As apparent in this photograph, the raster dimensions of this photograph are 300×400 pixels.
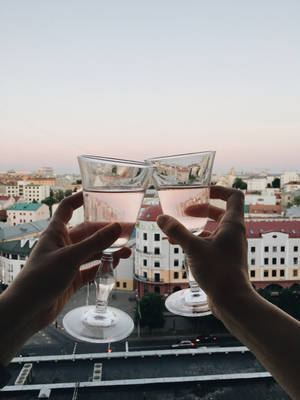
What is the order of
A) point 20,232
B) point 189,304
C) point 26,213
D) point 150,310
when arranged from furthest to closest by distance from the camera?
point 26,213 → point 20,232 → point 150,310 → point 189,304

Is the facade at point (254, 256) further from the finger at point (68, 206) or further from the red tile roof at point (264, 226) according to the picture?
the finger at point (68, 206)

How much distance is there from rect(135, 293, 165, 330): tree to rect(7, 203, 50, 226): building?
6.93m

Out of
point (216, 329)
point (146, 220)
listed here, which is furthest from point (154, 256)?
point (216, 329)

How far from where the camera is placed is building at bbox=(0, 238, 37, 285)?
7547 mm

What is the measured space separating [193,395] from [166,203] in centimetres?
436

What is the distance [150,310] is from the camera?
5.90m

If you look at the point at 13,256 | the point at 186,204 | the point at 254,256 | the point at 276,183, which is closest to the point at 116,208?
the point at 186,204

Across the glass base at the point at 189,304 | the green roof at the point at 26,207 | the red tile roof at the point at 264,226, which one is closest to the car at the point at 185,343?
the red tile roof at the point at 264,226

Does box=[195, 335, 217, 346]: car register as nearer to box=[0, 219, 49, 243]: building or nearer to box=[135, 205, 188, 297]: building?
box=[135, 205, 188, 297]: building

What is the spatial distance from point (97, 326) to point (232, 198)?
0.30m

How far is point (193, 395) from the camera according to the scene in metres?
4.31

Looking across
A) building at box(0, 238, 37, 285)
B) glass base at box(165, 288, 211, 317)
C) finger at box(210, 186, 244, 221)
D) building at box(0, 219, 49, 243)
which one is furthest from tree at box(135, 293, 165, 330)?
finger at box(210, 186, 244, 221)

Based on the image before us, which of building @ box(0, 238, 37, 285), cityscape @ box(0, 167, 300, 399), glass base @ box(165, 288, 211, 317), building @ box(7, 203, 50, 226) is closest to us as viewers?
glass base @ box(165, 288, 211, 317)

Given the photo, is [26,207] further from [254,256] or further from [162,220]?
[162,220]
